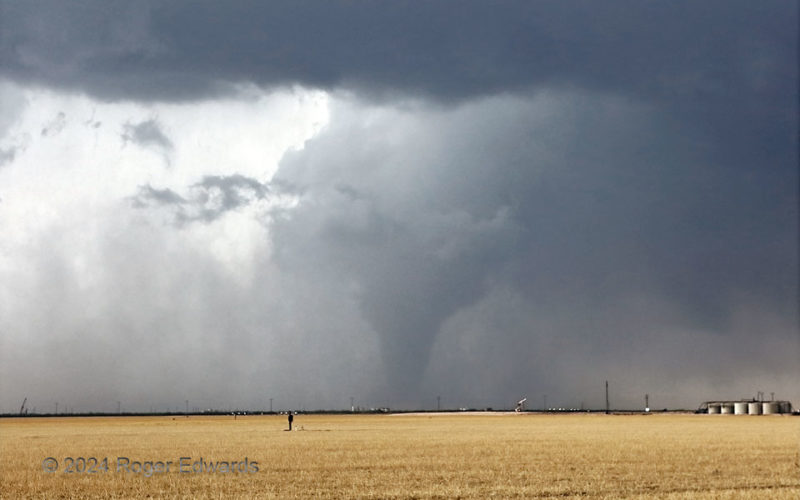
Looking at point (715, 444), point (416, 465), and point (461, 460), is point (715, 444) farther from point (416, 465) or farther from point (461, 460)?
point (416, 465)

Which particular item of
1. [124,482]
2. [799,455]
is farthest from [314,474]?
[799,455]

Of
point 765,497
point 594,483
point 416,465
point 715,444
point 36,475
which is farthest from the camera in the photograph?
point 715,444

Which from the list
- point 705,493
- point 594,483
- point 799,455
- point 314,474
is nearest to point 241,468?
point 314,474

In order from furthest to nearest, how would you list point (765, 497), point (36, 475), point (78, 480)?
1. point (36, 475)
2. point (78, 480)
3. point (765, 497)

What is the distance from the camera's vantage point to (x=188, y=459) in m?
51.6

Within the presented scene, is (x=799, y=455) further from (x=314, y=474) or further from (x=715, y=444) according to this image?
(x=314, y=474)

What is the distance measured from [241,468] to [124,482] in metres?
8.12

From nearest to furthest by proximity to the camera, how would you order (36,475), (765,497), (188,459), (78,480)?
1. (765,497)
2. (78,480)
3. (36,475)
4. (188,459)

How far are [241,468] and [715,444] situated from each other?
41344 millimetres

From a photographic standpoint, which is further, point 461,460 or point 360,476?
point 461,460

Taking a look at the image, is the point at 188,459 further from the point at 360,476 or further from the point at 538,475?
the point at 538,475

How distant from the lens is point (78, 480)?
38.5 meters

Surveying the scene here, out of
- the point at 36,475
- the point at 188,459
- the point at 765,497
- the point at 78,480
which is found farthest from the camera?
the point at 188,459

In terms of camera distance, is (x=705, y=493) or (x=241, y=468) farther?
(x=241, y=468)
